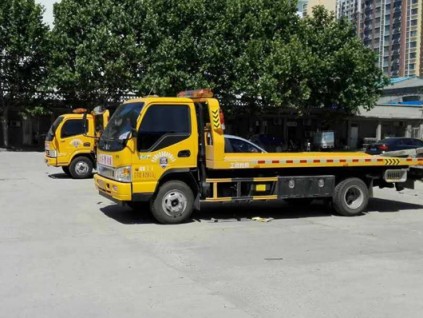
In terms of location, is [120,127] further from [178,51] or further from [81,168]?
[178,51]

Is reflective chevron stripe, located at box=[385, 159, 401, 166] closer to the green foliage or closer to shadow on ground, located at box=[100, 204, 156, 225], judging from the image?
shadow on ground, located at box=[100, 204, 156, 225]

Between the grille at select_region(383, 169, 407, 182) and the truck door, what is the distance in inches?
178

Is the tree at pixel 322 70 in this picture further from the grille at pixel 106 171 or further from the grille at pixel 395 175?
the grille at pixel 106 171

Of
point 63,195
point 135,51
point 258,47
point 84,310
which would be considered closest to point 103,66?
point 135,51

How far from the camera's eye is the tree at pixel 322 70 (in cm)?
3756

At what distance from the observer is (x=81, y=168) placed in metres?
19.0

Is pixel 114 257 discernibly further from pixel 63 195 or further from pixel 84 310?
pixel 63 195

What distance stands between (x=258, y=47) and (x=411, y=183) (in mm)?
25905

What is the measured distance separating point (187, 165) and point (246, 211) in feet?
8.30

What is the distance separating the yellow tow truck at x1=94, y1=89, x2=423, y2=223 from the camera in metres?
10.2

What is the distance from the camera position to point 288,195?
1139 centimetres

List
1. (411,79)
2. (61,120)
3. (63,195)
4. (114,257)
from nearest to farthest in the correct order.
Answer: (114,257), (63,195), (61,120), (411,79)

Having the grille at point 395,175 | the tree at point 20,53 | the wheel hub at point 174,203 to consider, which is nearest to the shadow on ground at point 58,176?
the wheel hub at point 174,203

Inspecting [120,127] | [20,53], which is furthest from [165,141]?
[20,53]
